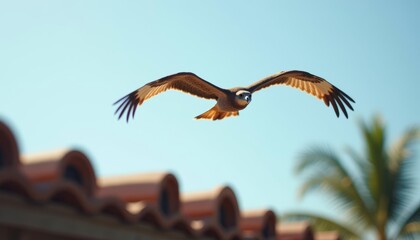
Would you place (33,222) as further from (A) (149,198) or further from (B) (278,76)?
(B) (278,76)

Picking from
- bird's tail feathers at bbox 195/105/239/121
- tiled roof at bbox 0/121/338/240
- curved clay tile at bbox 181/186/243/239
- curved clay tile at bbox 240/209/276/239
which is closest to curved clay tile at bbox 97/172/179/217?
tiled roof at bbox 0/121/338/240

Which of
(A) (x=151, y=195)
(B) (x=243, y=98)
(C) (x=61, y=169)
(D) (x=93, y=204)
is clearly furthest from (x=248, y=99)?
(A) (x=151, y=195)

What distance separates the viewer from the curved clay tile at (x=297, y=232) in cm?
1426

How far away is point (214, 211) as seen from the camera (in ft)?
37.3

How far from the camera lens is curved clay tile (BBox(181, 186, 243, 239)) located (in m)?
11.4

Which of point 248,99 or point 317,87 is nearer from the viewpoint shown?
point 248,99

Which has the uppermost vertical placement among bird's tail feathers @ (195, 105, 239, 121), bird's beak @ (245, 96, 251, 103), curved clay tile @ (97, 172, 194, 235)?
curved clay tile @ (97, 172, 194, 235)

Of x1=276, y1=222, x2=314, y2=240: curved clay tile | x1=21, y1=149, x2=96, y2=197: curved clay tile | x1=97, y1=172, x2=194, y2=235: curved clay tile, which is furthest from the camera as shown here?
x1=276, y1=222, x2=314, y2=240: curved clay tile

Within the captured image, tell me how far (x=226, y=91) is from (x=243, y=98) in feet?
1.30

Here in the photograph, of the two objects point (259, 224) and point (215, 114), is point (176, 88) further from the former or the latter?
point (259, 224)

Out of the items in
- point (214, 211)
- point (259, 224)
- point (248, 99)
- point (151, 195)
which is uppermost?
point (151, 195)

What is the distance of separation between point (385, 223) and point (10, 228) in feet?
40.2

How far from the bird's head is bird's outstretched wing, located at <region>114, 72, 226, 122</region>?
0.46m

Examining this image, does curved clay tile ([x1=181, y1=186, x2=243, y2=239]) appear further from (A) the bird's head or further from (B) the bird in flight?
(A) the bird's head
